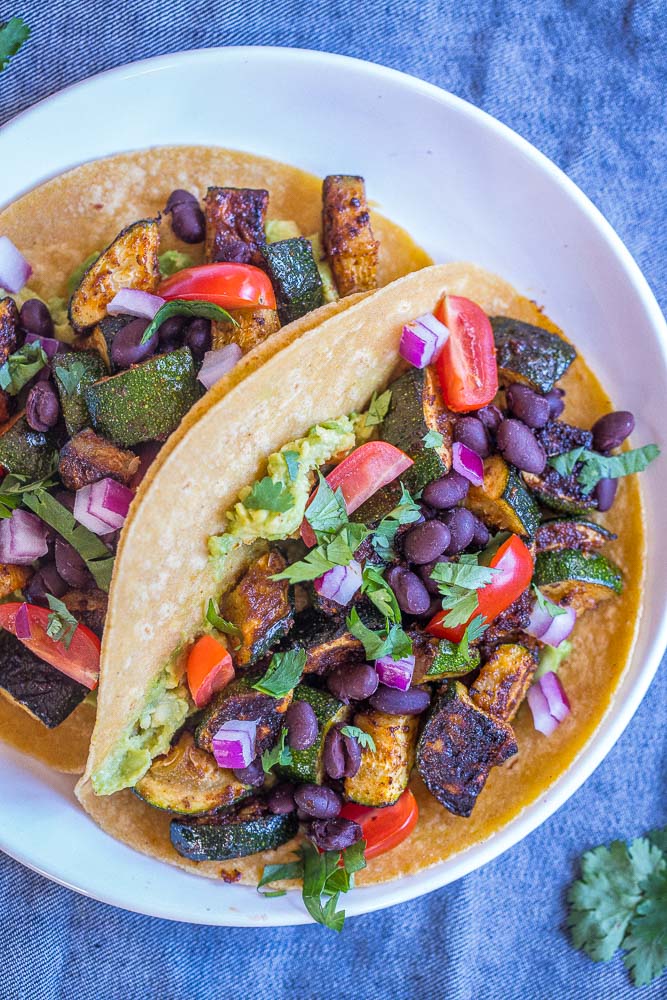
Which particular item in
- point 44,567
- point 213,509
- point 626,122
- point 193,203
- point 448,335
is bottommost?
point 44,567

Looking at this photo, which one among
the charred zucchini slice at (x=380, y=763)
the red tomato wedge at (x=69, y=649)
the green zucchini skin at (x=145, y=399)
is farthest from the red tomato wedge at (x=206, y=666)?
the green zucchini skin at (x=145, y=399)

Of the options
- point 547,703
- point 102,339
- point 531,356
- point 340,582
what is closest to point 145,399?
point 102,339

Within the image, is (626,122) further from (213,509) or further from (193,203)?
(213,509)

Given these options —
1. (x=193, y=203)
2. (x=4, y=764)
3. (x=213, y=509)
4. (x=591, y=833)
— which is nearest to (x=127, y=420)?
(x=213, y=509)

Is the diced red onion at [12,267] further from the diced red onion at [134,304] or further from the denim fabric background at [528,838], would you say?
the denim fabric background at [528,838]

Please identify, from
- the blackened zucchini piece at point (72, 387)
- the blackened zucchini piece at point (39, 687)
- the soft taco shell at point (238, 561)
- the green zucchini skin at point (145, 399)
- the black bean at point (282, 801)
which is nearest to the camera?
the soft taco shell at point (238, 561)

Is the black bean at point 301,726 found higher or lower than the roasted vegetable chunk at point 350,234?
lower
